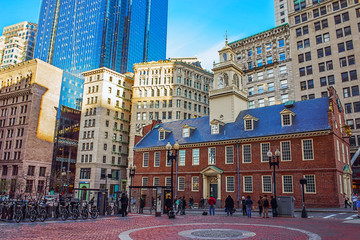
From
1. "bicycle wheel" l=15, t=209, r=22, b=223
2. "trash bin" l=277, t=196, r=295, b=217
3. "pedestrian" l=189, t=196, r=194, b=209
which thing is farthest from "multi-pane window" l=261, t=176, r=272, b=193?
"bicycle wheel" l=15, t=209, r=22, b=223

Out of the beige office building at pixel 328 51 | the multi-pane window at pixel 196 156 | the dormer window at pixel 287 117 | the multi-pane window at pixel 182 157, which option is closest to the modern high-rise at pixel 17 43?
the multi-pane window at pixel 182 157

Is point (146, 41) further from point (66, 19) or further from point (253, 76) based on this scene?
point (253, 76)

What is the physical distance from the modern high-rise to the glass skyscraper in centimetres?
1217

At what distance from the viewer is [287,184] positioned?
3416 centimetres

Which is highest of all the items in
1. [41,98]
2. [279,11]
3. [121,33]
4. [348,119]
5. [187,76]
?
[121,33]

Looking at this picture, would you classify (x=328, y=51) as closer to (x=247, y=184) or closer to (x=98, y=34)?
(x=247, y=184)

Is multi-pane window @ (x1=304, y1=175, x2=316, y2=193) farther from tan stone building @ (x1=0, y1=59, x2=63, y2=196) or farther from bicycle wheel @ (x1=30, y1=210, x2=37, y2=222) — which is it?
tan stone building @ (x1=0, y1=59, x2=63, y2=196)

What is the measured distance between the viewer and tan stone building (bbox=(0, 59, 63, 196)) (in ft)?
253

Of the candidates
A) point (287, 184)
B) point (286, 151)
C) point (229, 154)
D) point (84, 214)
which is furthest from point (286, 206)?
point (84, 214)

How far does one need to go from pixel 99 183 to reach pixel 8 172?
2659 cm

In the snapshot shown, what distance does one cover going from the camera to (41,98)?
8300 centimetres

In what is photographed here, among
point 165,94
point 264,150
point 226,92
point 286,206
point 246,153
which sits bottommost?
point 286,206

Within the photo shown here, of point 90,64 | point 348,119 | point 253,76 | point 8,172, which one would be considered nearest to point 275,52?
point 253,76

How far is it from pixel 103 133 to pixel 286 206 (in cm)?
5790
